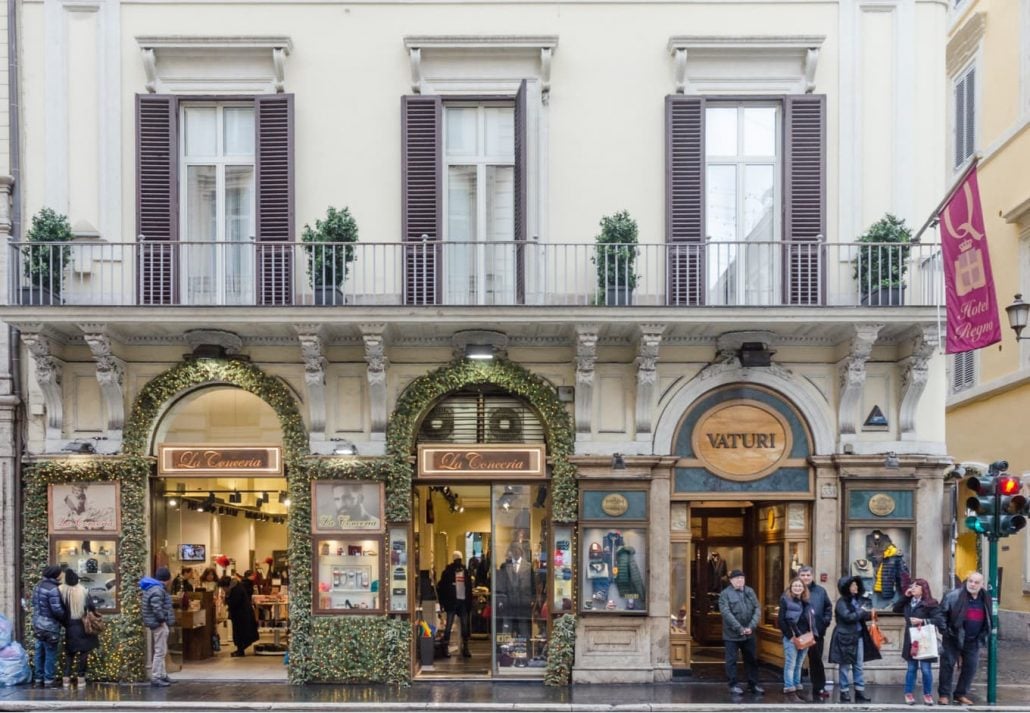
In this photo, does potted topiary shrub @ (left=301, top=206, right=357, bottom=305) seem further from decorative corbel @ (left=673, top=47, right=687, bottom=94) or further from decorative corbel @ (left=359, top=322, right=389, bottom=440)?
decorative corbel @ (left=673, top=47, right=687, bottom=94)

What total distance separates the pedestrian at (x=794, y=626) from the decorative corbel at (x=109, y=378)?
→ 913cm

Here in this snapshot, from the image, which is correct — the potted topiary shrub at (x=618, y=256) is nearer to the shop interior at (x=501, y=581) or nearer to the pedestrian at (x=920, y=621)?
the shop interior at (x=501, y=581)

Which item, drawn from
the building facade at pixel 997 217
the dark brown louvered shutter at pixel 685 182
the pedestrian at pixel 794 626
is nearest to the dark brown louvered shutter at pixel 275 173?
the dark brown louvered shutter at pixel 685 182

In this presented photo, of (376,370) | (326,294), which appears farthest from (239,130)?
(376,370)

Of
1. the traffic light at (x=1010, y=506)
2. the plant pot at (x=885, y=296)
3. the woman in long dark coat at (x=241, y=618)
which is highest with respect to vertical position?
the plant pot at (x=885, y=296)

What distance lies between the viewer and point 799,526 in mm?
15656

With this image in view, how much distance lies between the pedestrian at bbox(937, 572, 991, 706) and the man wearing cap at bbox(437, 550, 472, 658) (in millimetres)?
6437

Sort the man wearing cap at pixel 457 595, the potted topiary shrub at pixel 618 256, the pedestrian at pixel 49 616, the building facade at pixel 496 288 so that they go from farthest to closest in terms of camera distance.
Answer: the man wearing cap at pixel 457 595 < the building facade at pixel 496 288 < the potted topiary shrub at pixel 618 256 < the pedestrian at pixel 49 616

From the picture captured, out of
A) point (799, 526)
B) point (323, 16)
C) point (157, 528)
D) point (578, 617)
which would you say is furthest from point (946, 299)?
point (157, 528)

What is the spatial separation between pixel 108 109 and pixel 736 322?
9.07m

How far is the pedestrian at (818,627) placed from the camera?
47.2 ft

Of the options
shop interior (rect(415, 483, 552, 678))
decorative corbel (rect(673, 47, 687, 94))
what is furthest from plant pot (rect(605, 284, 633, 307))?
decorative corbel (rect(673, 47, 687, 94))

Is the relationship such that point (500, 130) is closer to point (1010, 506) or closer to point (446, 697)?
point (446, 697)

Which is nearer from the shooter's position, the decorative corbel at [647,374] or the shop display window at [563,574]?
the decorative corbel at [647,374]
